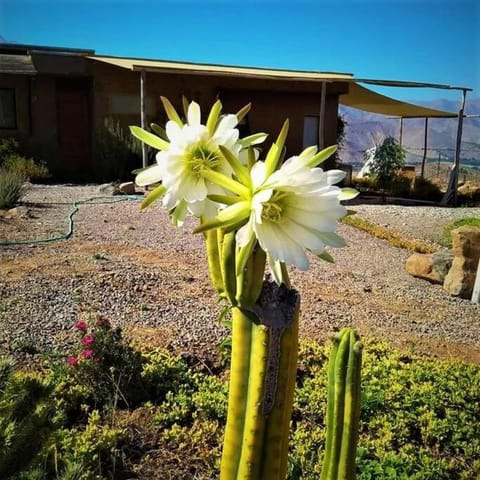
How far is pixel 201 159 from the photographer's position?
1084 millimetres

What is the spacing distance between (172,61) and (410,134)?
908 inches

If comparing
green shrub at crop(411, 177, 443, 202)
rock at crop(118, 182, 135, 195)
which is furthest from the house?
green shrub at crop(411, 177, 443, 202)

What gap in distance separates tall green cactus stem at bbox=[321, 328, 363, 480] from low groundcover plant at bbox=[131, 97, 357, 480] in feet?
0.55

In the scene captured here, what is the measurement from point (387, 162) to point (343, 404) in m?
11.0

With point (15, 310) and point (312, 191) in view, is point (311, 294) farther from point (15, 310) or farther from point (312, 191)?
point (312, 191)

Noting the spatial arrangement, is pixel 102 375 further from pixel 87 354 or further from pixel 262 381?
pixel 262 381

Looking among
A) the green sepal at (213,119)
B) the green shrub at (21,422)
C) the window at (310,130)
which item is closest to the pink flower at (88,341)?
the green shrub at (21,422)

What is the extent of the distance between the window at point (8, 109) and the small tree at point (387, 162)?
6.63m

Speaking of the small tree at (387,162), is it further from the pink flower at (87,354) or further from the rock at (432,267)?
the pink flower at (87,354)

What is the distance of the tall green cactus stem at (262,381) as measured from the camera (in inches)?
47.3

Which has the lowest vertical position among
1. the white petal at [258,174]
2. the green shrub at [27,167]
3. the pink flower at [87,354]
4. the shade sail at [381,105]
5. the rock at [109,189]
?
the pink flower at [87,354]

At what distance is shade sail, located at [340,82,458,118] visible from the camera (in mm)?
11867

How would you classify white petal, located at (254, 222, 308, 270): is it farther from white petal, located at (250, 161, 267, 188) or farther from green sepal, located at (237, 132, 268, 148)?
green sepal, located at (237, 132, 268, 148)

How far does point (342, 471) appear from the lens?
149cm
